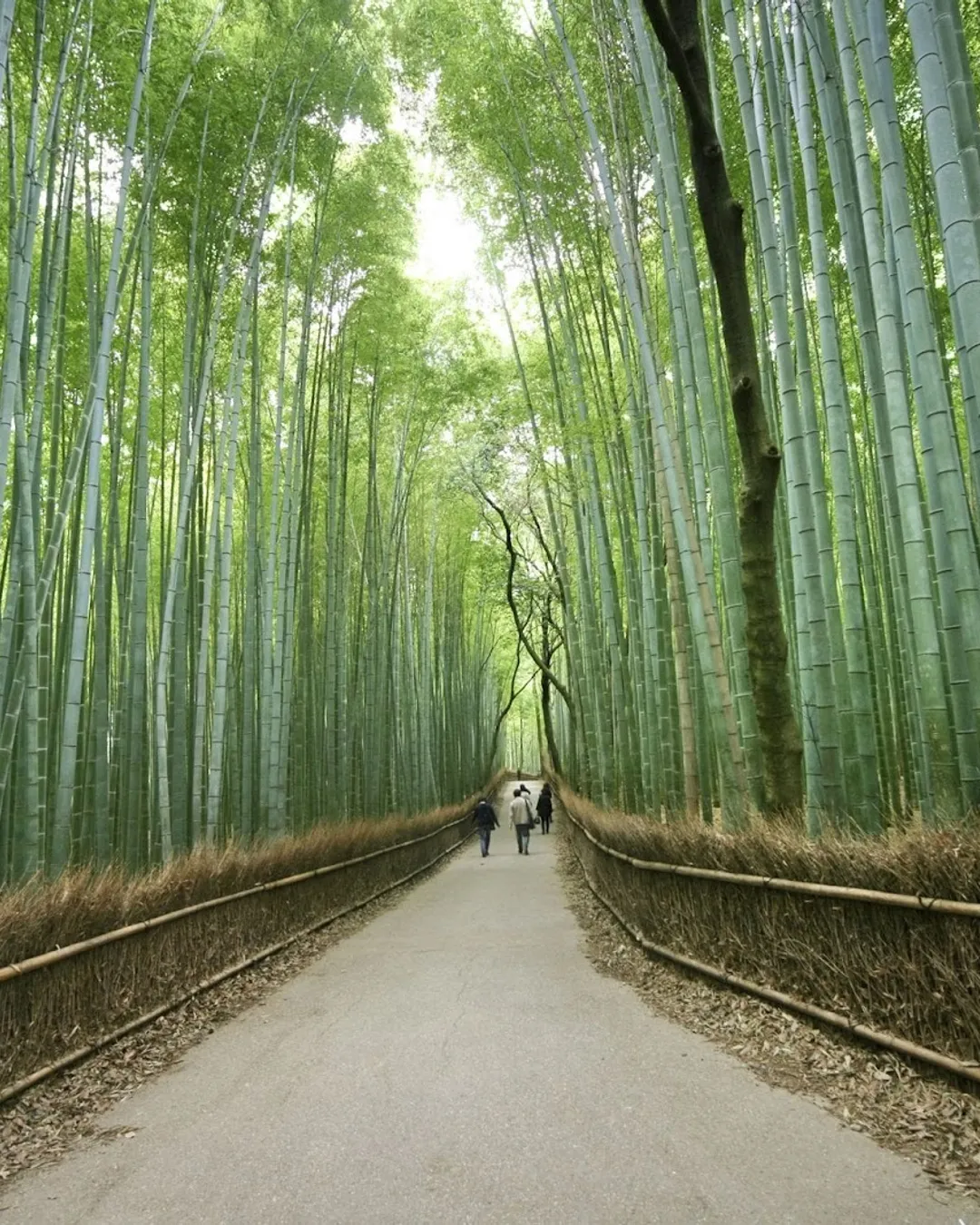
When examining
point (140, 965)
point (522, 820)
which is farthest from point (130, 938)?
point (522, 820)

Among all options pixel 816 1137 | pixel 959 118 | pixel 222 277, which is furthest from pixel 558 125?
pixel 816 1137

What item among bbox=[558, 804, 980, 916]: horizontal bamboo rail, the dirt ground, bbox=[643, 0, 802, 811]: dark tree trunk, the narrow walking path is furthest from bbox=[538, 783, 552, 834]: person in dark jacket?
bbox=[643, 0, 802, 811]: dark tree trunk

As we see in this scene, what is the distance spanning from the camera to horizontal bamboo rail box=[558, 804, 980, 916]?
79.7 inches

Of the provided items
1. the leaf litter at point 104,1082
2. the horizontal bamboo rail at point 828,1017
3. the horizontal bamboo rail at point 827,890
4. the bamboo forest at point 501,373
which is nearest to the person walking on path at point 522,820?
the bamboo forest at point 501,373

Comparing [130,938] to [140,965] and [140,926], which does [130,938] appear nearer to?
[140,926]

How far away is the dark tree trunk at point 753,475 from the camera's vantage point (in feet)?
10.4

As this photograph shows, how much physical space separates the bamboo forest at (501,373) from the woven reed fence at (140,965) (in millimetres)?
596

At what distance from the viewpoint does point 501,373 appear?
1009 centimetres

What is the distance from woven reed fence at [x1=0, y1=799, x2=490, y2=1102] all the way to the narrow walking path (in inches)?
13.0

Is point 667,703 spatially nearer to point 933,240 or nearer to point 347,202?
point 933,240

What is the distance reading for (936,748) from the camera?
8.34 feet

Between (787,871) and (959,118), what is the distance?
237cm

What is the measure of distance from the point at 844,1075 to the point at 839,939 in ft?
1.24

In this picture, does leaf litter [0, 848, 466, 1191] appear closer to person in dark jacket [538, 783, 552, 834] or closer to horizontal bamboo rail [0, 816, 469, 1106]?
horizontal bamboo rail [0, 816, 469, 1106]
